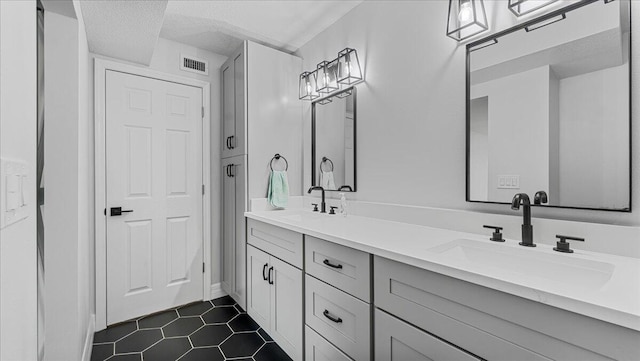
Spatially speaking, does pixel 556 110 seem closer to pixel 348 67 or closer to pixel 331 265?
pixel 331 265


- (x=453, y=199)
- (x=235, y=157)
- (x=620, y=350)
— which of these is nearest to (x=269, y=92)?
(x=235, y=157)

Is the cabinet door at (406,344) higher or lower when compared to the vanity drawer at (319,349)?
higher

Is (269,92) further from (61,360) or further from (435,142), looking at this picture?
(61,360)

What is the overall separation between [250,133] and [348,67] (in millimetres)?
1004

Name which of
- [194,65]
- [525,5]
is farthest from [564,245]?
[194,65]

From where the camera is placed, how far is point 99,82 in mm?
2363

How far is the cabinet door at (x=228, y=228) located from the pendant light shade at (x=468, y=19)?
210cm

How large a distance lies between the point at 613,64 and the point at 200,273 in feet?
10.4

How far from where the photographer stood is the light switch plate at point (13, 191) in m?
0.57

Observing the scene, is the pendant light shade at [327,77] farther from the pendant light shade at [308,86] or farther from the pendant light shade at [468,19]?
the pendant light shade at [468,19]

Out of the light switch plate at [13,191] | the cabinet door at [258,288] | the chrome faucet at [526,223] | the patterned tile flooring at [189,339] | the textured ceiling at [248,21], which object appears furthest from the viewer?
Answer: the textured ceiling at [248,21]

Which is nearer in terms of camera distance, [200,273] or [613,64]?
[613,64]

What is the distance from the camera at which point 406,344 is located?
43.3 inches

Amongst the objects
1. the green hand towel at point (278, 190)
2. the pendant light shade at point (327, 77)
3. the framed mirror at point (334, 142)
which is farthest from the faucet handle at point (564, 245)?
the green hand towel at point (278, 190)
